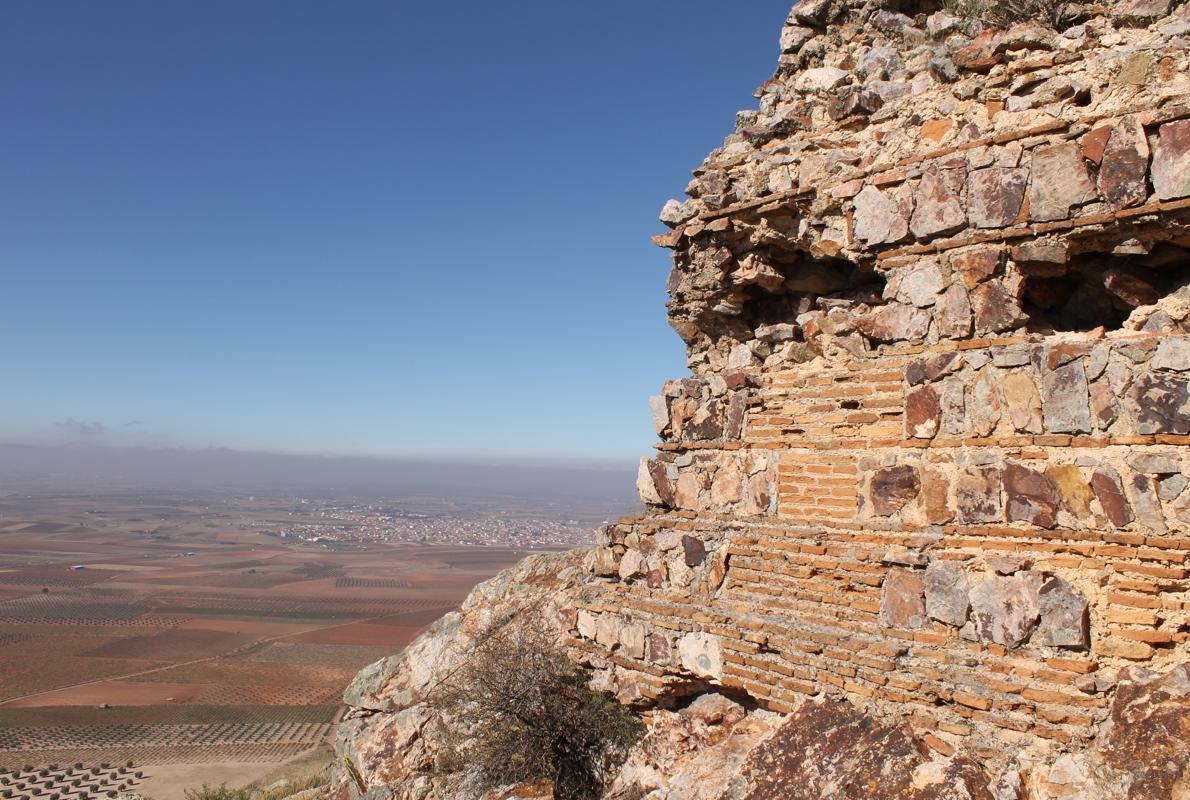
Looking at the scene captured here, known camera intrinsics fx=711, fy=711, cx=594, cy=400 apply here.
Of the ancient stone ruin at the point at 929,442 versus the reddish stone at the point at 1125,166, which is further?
the reddish stone at the point at 1125,166

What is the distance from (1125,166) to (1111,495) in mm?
2067

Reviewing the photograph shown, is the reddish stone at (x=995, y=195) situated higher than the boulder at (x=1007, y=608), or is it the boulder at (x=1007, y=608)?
the reddish stone at (x=995, y=195)

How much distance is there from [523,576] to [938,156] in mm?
7088

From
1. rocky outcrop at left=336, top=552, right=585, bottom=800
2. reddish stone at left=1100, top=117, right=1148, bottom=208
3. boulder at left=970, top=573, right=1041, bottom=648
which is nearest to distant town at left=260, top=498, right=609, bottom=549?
rocky outcrop at left=336, top=552, right=585, bottom=800

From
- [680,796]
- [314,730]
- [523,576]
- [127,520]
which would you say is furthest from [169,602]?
[127,520]

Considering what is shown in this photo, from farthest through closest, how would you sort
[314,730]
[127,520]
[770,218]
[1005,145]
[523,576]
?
[127,520]
[314,730]
[523,576]
[770,218]
[1005,145]

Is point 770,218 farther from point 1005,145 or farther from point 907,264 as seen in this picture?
point 1005,145

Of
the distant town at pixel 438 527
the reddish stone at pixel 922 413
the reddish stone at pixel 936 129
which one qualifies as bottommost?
the distant town at pixel 438 527

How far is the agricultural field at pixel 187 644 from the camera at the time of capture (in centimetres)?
3403

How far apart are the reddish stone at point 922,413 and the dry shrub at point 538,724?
10.9ft

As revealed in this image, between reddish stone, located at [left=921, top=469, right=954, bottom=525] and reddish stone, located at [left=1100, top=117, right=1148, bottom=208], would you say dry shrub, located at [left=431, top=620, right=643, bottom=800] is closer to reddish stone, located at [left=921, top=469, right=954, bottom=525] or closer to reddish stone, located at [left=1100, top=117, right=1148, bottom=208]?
reddish stone, located at [left=921, top=469, right=954, bottom=525]

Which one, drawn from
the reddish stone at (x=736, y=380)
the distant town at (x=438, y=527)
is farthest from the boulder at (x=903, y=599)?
the distant town at (x=438, y=527)

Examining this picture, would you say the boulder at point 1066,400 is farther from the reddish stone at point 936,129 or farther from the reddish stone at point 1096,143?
the reddish stone at point 936,129

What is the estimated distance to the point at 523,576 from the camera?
9.74m
